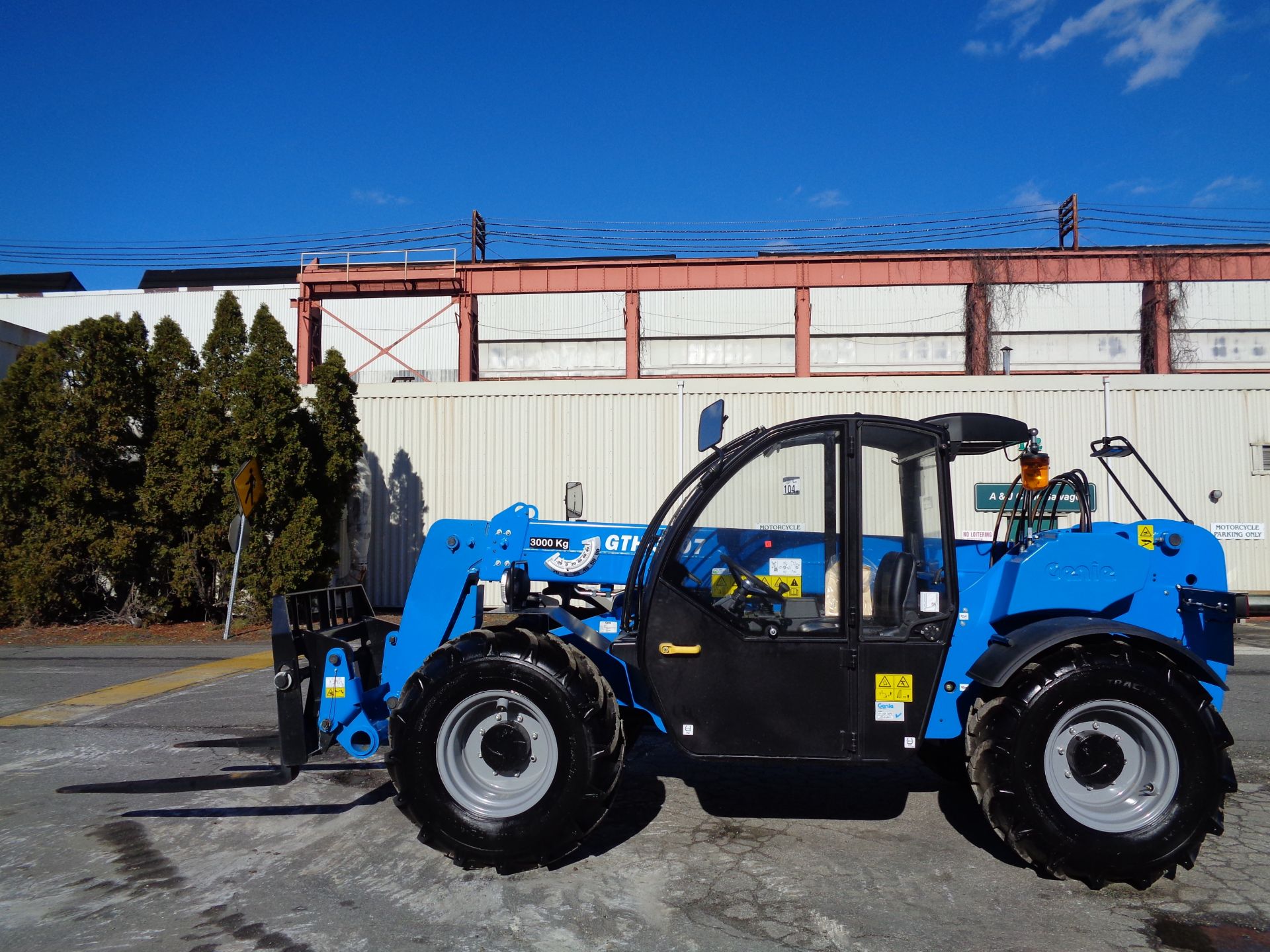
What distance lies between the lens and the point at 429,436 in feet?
55.1

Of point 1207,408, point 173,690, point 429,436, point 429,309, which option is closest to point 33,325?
point 429,309

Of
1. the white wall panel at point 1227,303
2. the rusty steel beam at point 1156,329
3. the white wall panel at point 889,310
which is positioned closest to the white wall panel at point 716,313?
the white wall panel at point 889,310

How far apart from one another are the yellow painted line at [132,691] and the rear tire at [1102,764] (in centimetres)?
695

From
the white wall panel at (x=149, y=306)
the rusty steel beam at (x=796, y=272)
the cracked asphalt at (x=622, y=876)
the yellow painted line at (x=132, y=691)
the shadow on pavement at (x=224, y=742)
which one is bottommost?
the yellow painted line at (x=132, y=691)

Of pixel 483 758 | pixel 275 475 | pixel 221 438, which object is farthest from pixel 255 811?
pixel 221 438

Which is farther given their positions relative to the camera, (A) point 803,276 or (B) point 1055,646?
(A) point 803,276

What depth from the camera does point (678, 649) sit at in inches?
163

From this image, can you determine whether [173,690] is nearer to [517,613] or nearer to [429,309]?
[517,613]

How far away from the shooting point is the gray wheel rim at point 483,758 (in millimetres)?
4121

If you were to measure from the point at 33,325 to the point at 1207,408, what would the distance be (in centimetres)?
4070

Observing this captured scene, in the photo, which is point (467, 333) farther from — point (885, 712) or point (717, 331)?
point (885, 712)

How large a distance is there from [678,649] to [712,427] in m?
1.18

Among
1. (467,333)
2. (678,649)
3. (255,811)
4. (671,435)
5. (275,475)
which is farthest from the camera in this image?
(467,333)

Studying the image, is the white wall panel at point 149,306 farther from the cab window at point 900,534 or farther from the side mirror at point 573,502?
the cab window at point 900,534
